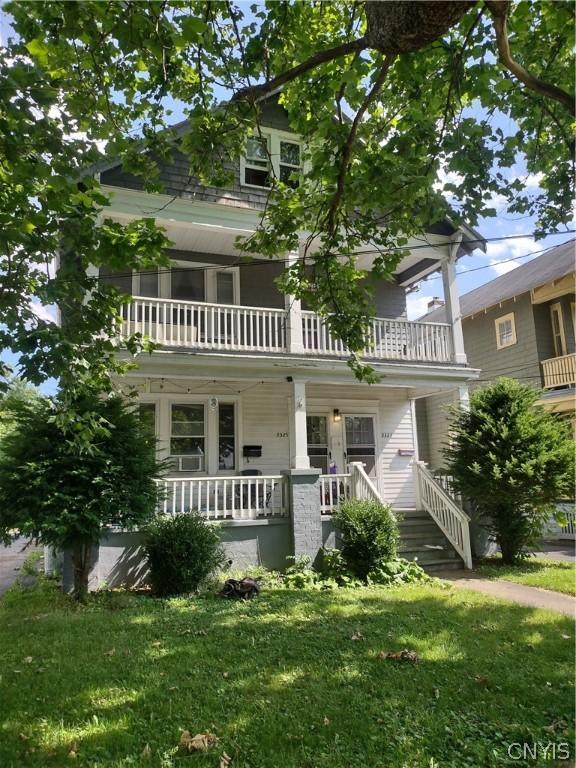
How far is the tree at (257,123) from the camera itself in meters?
4.02

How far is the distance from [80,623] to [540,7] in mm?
8492

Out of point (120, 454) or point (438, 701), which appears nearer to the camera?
point (438, 701)

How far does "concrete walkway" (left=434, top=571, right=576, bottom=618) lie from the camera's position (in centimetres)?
727

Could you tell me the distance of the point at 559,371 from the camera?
1655 centimetres

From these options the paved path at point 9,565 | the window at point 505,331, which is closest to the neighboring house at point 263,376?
the paved path at point 9,565

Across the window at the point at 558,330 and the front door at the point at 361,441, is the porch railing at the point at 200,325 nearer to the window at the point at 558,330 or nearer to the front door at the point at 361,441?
the front door at the point at 361,441

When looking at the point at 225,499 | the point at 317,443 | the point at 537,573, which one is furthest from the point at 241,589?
the point at 317,443

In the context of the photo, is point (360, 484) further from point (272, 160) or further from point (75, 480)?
point (272, 160)

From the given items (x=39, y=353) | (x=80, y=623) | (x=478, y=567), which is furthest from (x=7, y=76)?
(x=478, y=567)

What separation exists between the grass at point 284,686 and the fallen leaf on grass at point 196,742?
5 cm

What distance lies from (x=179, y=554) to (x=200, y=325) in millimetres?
4914

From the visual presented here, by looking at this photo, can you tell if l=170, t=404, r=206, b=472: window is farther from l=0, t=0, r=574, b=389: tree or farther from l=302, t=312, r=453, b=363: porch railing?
l=0, t=0, r=574, b=389: tree

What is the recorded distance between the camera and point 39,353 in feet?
14.6

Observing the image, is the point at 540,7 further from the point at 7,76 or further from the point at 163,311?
the point at 163,311
